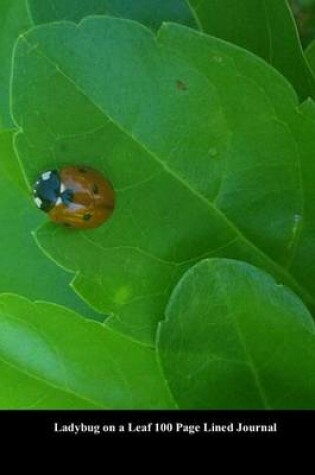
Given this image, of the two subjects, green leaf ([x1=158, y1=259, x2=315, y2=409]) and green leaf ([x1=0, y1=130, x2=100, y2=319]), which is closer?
green leaf ([x1=158, y1=259, x2=315, y2=409])

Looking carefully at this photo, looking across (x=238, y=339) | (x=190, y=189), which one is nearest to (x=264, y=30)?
(x=190, y=189)

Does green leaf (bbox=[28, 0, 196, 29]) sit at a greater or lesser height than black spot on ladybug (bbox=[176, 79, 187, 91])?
greater

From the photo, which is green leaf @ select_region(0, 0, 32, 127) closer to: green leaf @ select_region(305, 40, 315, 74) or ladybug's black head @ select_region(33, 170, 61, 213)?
ladybug's black head @ select_region(33, 170, 61, 213)

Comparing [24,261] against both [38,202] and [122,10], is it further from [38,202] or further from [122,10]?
[122,10]

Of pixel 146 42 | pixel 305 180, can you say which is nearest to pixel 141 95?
pixel 146 42

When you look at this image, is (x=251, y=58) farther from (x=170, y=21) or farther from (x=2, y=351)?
(x=2, y=351)
